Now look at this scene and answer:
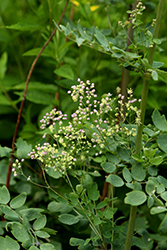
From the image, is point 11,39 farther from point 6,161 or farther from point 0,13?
point 6,161

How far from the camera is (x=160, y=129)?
57 cm

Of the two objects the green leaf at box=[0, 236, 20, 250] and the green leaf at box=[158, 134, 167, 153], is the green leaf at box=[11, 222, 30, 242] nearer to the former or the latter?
the green leaf at box=[0, 236, 20, 250]

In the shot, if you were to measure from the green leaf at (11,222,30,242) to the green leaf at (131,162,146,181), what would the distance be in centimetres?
23

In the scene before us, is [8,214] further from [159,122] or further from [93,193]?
[159,122]

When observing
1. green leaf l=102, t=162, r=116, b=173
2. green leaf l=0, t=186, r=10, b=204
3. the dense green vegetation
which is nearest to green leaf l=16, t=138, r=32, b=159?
the dense green vegetation

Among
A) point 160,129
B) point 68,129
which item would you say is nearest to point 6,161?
point 68,129

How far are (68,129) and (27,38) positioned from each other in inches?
43.2

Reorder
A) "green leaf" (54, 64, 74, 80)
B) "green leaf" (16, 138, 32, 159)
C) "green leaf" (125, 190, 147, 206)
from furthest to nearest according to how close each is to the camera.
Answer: "green leaf" (54, 64, 74, 80)
"green leaf" (16, 138, 32, 159)
"green leaf" (125, 190, 147, 206)

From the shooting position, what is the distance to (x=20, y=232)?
21.5 inches

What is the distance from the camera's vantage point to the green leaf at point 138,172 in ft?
1.78

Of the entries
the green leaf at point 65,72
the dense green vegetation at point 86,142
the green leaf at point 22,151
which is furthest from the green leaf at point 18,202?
the green leaf at point 65,72

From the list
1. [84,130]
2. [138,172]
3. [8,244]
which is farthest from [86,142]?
[8,244]

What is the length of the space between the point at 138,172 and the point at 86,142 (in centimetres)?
17

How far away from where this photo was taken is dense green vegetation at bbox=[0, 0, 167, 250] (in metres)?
0.55
